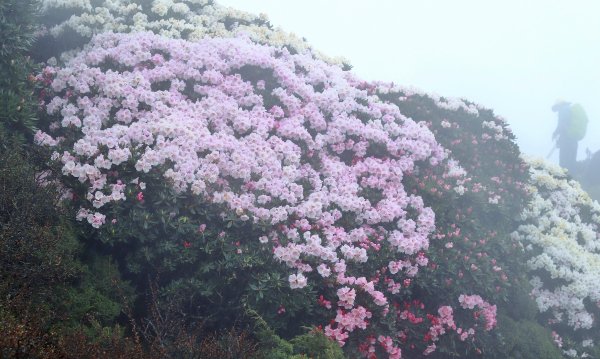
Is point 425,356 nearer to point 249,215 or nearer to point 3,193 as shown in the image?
point 249,215

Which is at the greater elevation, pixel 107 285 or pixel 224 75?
pixel 224 75

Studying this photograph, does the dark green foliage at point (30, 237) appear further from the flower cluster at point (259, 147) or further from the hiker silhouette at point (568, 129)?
the hiker silhouette at point (568, 129)

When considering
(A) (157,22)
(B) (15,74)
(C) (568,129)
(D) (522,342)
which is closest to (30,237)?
(B) (15,74)

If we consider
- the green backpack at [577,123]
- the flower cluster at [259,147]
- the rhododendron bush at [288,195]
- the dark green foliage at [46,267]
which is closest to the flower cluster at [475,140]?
the rhododendron bush at [288,195]

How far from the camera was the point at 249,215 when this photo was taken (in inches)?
307

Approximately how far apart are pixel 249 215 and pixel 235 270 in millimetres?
1015

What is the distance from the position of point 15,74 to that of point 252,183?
436cm

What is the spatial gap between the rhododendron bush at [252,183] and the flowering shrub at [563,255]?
2.83 m

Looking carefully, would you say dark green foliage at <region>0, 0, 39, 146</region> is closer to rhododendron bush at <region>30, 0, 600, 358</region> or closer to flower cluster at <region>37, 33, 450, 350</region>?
rhododendron bush at <region>30, 0, 600, 358</region>

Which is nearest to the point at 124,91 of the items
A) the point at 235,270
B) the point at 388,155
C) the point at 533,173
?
the point at 235,270

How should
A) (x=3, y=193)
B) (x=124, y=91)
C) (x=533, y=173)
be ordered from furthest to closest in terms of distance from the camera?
(x=533, y=173), (x=124, y=91), (x=3, y=193)

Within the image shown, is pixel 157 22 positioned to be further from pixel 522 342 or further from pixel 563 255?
pixel 563 255

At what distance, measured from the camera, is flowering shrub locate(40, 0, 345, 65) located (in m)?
10.8

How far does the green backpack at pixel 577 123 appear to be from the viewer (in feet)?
161
